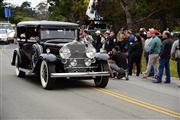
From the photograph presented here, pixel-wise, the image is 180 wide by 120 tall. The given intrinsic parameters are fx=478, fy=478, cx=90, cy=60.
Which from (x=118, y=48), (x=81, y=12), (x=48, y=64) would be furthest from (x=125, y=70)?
(x=81, y=12)

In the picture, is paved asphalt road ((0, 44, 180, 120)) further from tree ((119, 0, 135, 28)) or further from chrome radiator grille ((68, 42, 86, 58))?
tree ((119, 0, 135, 28))

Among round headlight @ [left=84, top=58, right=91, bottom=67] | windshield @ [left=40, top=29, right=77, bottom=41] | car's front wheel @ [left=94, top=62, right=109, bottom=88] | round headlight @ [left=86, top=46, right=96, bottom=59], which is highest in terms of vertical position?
windshield @ [left=40, top=29, right=77, bottom=41]

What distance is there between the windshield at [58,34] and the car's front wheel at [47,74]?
1.47 m

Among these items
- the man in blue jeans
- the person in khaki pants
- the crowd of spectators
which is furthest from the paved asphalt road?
the person in khaki pants

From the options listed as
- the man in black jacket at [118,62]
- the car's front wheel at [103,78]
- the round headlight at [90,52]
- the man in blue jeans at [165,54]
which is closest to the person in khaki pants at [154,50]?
the man in blue jeans at [165,54]

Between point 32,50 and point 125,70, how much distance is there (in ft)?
11.8

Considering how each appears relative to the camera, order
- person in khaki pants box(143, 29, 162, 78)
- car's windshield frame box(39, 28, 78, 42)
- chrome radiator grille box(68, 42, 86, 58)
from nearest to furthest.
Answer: chrome radiator grille box(68, 42, 86, 58), car's windshield frame box(39, 28, 78, 42), person in khaki pants box(143, 29, 162, 78)

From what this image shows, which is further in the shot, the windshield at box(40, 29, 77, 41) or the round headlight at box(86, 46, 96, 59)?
the windshield at box(40, 29, 77, 41)

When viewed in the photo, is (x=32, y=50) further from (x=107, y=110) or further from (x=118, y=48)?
(x=107, y=110)

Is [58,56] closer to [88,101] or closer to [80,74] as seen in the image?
[80,74]

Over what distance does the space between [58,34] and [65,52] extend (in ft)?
5.50

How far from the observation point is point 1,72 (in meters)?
18.5

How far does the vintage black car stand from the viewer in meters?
13.7

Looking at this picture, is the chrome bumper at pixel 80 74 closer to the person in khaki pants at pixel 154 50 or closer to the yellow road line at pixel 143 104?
the yellow road line at pixel 143 104
